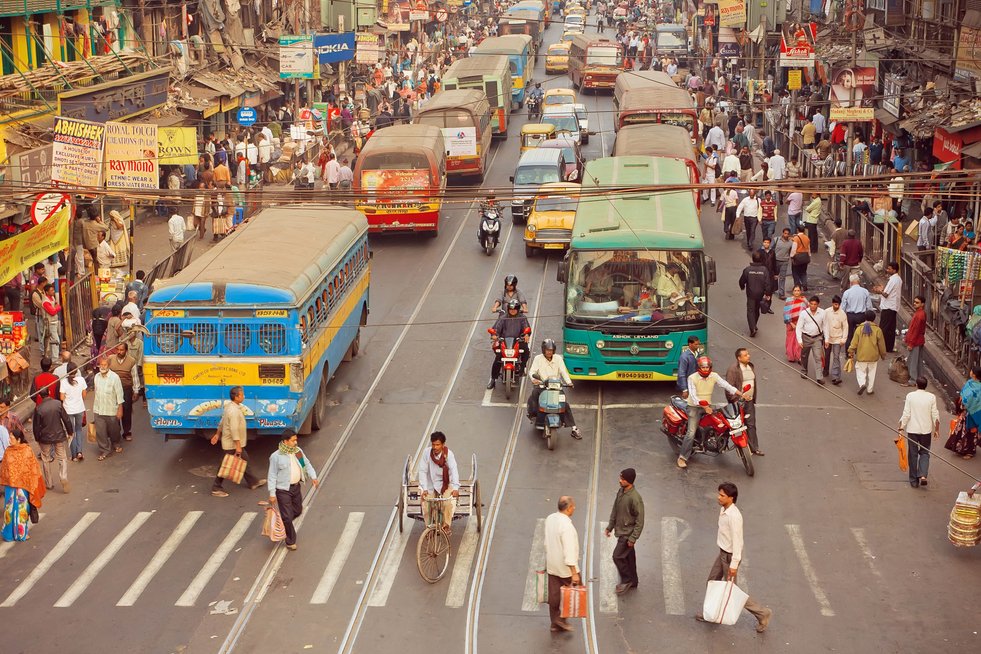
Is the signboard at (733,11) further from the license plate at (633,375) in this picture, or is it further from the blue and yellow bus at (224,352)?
the blue and yellow bus at (224,352)

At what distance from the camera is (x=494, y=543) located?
1527 cm

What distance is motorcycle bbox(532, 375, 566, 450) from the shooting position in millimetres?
18359

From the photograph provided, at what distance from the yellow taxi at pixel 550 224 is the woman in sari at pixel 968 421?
43.6 feet

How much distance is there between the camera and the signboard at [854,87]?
31250 mm

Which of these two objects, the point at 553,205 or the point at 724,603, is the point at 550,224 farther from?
the point at 724,603

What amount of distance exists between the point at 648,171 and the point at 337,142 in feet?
74.9

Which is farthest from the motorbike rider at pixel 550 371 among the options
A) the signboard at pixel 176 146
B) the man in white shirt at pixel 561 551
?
the signboard at pixel 176 146

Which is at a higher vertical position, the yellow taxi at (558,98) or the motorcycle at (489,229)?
the yellow taxi at (558,98)

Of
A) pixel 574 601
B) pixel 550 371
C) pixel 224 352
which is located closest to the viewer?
pixel 574 601

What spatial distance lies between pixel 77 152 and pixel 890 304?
1392 centimetres

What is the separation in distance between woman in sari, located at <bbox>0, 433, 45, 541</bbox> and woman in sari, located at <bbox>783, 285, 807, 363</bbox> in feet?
40.0

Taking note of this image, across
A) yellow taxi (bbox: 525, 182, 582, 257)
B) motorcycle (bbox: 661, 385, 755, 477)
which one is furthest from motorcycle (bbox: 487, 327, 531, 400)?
yellow taxi (bbox: 525, 182, 582, 257)

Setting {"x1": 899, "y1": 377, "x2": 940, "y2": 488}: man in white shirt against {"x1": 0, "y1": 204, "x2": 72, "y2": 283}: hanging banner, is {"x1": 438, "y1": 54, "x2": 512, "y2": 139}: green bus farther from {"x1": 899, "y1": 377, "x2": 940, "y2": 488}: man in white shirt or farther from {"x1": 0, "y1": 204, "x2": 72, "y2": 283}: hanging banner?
{"x1": 899, "y1": 377, "x2": 940, "y2": 488}: man in white shirt

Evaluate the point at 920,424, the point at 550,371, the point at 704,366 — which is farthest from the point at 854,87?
the point at 920,424
